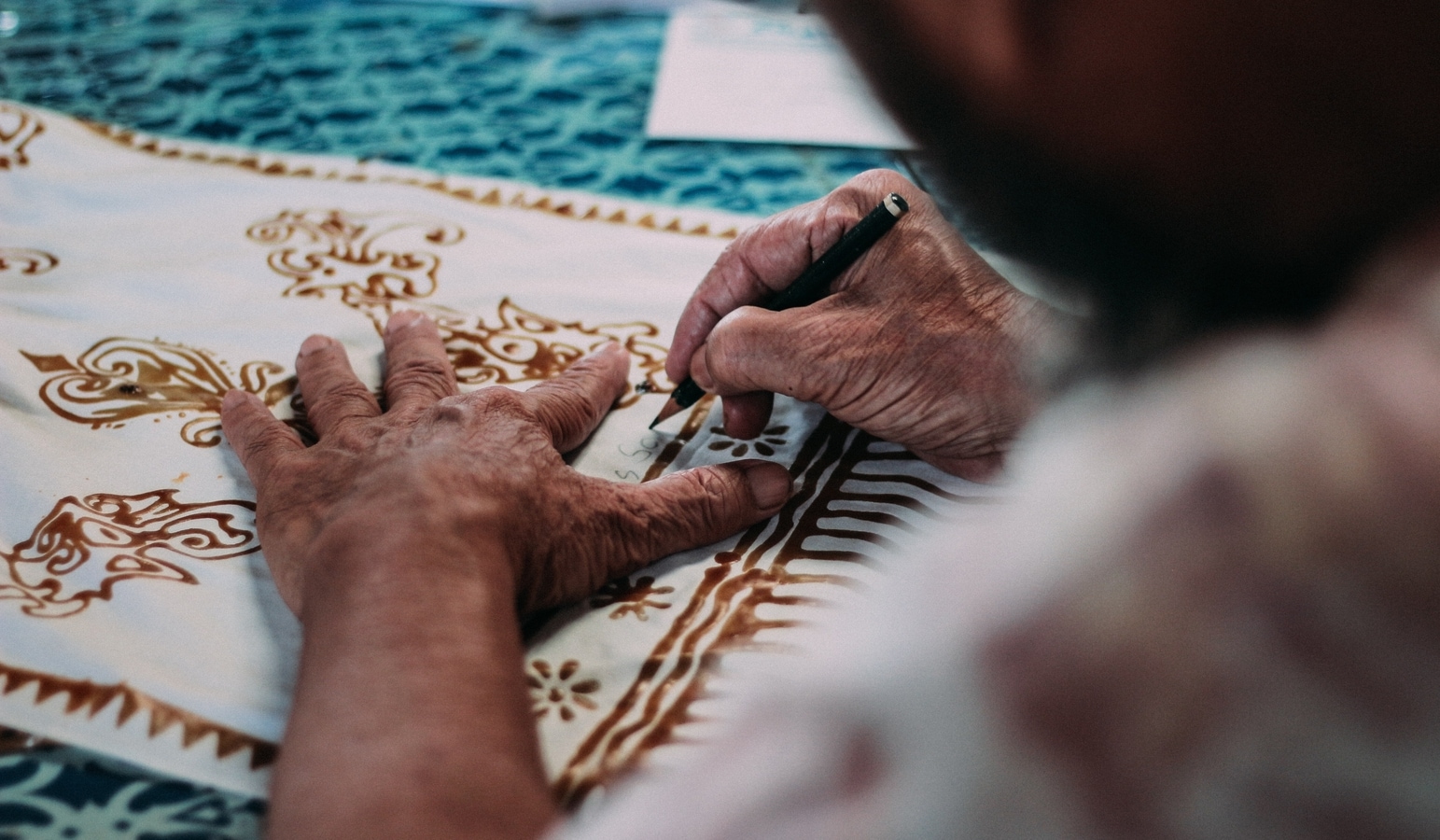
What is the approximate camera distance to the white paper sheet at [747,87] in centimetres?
155

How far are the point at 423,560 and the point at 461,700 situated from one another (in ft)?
0.40

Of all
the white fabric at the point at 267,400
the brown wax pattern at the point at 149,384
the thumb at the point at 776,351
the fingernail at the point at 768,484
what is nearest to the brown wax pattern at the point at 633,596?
the white fabric at the point at 267,400

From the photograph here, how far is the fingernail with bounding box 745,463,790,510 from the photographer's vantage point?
0.87m

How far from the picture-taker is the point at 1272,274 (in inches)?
13.0

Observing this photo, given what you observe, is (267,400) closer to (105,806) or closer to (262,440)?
(262,440)

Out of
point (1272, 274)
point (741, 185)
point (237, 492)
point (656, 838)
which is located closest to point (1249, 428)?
point (1272, 274)

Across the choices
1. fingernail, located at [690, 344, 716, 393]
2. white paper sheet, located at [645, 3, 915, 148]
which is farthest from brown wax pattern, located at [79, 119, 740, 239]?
fingernail, located at [690, 344, 716, 393]

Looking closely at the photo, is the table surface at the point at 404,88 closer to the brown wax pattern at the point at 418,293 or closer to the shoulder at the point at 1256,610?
the brown wax pattern at the point at 418,293

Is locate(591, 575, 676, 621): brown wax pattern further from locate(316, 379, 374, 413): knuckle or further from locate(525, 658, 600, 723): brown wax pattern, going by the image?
locate(316, 379, 374, 413): knuckle

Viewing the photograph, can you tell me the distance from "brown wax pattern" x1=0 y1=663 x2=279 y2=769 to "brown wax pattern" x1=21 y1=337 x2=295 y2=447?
0.30m

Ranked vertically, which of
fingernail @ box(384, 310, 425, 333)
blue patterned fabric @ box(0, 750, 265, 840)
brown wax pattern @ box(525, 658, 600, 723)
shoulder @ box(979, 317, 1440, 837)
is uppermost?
shoulder @ box(979, 317, 1440, 837)

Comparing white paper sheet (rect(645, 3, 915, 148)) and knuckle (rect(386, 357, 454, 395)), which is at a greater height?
knuckle (rect(386, 357, 454, 395))

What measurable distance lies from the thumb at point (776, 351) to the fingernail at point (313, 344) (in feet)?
1.34

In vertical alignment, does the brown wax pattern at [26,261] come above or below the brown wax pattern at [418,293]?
above
